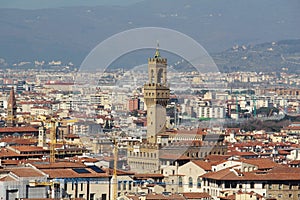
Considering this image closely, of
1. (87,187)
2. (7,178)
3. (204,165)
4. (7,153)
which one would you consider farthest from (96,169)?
(7,153)

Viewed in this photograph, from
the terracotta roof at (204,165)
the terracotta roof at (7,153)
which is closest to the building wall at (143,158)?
the terracotta roof at (7,153)

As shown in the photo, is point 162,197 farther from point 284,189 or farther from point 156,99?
point 156,99

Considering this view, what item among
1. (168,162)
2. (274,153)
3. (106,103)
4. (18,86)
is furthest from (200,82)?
(168,162)

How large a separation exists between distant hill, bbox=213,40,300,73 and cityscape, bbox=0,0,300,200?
1998 inches

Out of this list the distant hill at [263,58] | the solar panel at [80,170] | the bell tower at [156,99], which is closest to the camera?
the solar panel at [80,170]

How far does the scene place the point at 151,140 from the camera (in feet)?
131

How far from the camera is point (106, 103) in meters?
88.4

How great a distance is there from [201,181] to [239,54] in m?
152

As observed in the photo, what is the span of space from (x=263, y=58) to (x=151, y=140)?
14007cm

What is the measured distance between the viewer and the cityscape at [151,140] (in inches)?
1078

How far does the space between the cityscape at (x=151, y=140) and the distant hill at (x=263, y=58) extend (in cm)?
5075

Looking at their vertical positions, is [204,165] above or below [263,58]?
below

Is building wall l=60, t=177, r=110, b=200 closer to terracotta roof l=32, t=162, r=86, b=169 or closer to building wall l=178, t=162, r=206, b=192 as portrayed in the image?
terracotta roof l=32, t=162, r=86, b=169

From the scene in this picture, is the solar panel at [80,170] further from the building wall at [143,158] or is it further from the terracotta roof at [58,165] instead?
the building wall at [143,158]
